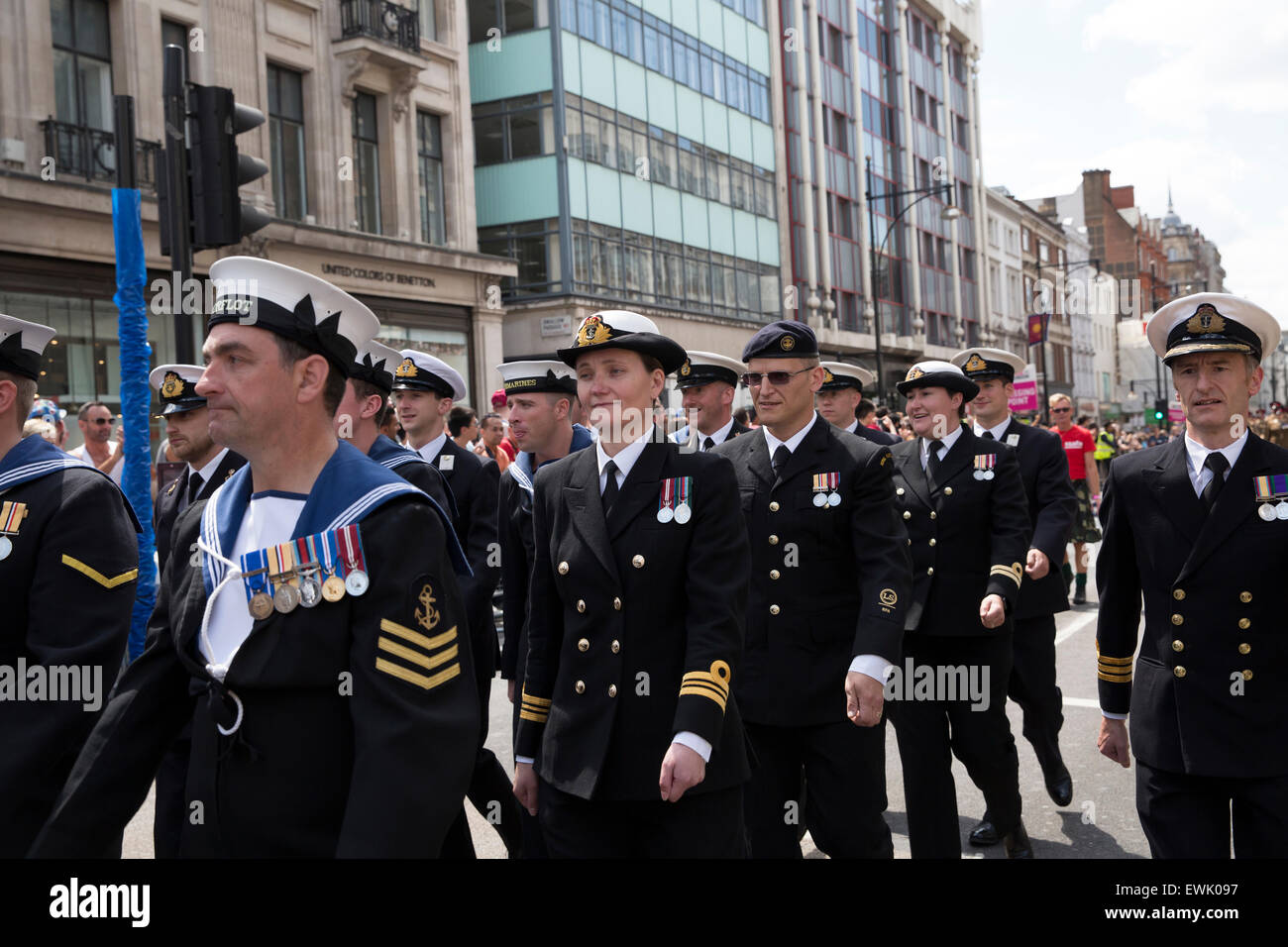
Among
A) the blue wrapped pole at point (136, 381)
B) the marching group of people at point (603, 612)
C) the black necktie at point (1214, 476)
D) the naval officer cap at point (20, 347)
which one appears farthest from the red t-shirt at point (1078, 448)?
the naval officer cap at point (20, 347)

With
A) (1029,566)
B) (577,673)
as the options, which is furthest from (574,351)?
(1029,566)

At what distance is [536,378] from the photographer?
6.11m

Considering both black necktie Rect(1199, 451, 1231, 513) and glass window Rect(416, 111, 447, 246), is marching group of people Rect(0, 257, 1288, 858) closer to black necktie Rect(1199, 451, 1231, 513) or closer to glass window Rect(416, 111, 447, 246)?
black necktie Rect(1199, 451, 1231, 513)

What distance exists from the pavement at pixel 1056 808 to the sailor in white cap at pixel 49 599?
245cm

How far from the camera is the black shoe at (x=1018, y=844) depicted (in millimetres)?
5828

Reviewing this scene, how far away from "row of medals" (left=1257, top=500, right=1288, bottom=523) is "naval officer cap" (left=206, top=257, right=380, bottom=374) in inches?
114

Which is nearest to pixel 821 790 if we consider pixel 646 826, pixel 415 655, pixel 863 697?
pixel 863 697

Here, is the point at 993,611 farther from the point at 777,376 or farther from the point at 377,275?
the point at 377,275

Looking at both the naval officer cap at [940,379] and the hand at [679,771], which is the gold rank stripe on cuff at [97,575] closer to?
the hand at [679,771]

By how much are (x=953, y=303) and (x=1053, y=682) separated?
172 ft

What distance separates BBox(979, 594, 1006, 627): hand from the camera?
5.51m

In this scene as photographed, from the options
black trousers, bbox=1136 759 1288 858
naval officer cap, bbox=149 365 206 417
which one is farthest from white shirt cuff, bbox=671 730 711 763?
naval officer cap, bbox=149 365 206 417

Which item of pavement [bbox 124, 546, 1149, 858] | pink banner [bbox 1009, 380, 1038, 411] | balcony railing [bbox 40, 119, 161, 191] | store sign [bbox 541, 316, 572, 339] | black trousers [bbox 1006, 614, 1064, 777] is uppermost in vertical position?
balcony railing [bbox 40, 119, 161, 191]

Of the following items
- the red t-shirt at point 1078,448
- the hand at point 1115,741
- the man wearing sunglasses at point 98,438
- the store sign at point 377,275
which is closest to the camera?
the hand at point 1115,741
